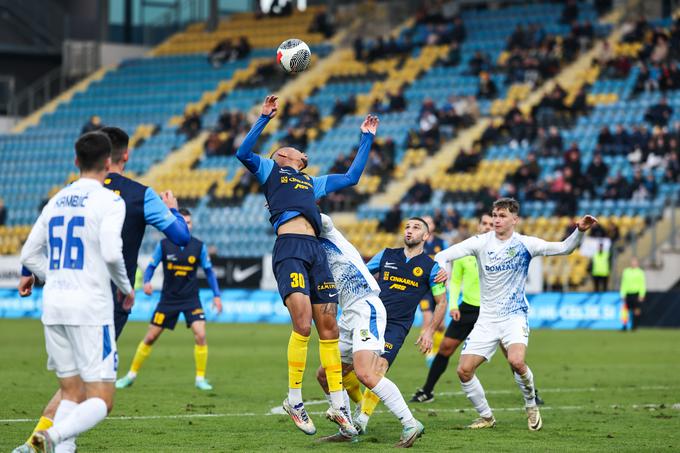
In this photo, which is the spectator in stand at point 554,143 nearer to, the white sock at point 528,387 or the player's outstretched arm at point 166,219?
the white sock at point 528,387

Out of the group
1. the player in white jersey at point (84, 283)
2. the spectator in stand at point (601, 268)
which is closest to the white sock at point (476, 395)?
the player in white jersey at point (84, 283)

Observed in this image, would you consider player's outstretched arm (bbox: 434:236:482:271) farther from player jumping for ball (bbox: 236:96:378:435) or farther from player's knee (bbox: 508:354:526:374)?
player jumping for ball (bbox: 236:96:378:435)

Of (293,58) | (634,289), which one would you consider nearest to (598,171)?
(634,289)

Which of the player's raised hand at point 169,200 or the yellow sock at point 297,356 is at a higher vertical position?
the player's raised hand at point 169,200

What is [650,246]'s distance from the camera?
103 feet

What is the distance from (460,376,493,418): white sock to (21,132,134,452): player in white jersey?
16.4 feet

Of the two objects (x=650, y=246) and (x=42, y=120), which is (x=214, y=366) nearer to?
(x=650, y=246)

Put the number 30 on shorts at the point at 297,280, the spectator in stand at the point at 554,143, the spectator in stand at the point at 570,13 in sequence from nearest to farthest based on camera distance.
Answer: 1. the number 30 on shorts at the point at 297,280
2. the spectator in stand at the point at 554,143
3. the spectator in stand at the point at 570,13

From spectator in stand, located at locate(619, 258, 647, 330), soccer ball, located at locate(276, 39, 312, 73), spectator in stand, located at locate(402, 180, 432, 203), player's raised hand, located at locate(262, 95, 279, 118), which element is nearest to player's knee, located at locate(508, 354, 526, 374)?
player's raised hand, located at locate(262, 95, 279, 118)

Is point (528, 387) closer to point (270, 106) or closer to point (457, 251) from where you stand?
point (457, 251)

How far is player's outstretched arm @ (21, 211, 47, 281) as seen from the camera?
8.05 meters

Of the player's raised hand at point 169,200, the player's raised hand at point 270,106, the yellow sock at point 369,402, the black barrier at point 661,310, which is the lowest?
the black barrier at point 661,310

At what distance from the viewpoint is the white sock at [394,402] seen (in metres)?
10.3

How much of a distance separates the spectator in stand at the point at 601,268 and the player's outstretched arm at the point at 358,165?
20.3 m
